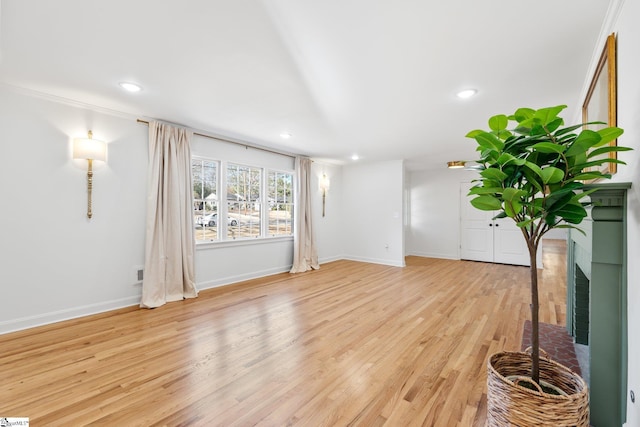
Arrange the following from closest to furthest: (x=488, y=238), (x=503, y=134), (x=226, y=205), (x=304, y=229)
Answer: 1. (x=503, y=134)
2. (x=226, y=205)
3. (x=304, y=229)
4. (x=488, y=238)

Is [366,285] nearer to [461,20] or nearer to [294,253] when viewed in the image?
A: [294,253]

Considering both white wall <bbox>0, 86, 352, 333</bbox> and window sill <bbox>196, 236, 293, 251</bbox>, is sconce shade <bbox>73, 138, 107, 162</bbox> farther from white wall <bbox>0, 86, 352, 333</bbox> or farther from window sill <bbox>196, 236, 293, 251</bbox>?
window sill <bbox>196, 236, 293, 251</bbox>

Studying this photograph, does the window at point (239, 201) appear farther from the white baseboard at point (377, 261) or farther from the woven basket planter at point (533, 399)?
the woven basket planter at point (533, 399)

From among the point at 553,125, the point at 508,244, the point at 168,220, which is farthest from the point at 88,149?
the point at 508,244

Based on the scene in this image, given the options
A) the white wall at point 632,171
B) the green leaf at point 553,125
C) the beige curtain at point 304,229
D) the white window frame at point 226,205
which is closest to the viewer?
the green leaf at point 553,125

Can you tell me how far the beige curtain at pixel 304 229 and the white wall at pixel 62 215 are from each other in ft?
9.13

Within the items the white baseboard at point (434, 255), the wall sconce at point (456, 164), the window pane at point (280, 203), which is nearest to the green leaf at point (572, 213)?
the window pane at point (280, 203)

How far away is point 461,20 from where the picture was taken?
5.90 ft

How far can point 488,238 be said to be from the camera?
22.5 feet

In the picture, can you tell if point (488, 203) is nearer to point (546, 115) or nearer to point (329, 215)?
point (546, 115)

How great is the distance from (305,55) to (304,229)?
3982 mm

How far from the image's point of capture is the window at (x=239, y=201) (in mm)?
4438

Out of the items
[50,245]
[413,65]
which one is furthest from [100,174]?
[413,65]

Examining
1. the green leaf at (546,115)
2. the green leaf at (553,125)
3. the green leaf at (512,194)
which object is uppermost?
the green leaf at (546,115)
